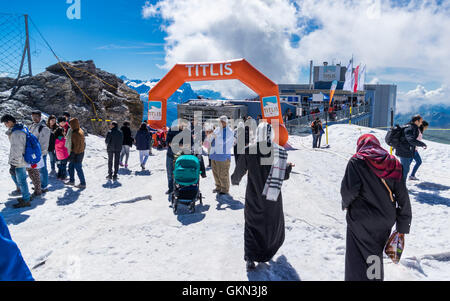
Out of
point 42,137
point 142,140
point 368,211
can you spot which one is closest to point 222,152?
point 368,211

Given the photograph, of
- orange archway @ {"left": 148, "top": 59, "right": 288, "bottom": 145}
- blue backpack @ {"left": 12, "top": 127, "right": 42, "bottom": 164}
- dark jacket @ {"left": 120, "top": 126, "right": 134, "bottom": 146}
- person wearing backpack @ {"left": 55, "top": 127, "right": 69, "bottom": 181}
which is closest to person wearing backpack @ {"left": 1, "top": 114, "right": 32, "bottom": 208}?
blue backpack @ {"left": 12, "top": 127, "right": 42, "bottom": 164}

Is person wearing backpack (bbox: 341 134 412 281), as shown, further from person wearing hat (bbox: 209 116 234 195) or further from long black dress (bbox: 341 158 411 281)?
person wearing hat (bbox: 209 116 234 195)

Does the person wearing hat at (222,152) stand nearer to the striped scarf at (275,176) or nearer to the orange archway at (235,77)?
the striped scarf at (275,176)

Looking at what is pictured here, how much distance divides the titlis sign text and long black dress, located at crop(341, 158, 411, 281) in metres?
11.0

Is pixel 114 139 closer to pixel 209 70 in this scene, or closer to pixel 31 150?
pixel 31 150

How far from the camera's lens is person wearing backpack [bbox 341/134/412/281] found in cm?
261

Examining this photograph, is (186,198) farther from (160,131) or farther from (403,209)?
(160,131)

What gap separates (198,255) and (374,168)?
2460 mm

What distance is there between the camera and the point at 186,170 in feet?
17.3

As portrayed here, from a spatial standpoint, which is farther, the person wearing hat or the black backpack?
the black backpack

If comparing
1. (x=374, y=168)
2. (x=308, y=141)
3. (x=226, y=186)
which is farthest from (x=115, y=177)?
(x=308, y=141)

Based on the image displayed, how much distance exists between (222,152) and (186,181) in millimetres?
1336

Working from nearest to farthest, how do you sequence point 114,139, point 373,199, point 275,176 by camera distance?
point 373,199, point 275,176, point 114,139

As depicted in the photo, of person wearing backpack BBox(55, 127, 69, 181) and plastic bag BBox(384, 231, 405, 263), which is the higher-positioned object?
person wearing backpack BBox(55, 127, 69, 181)
